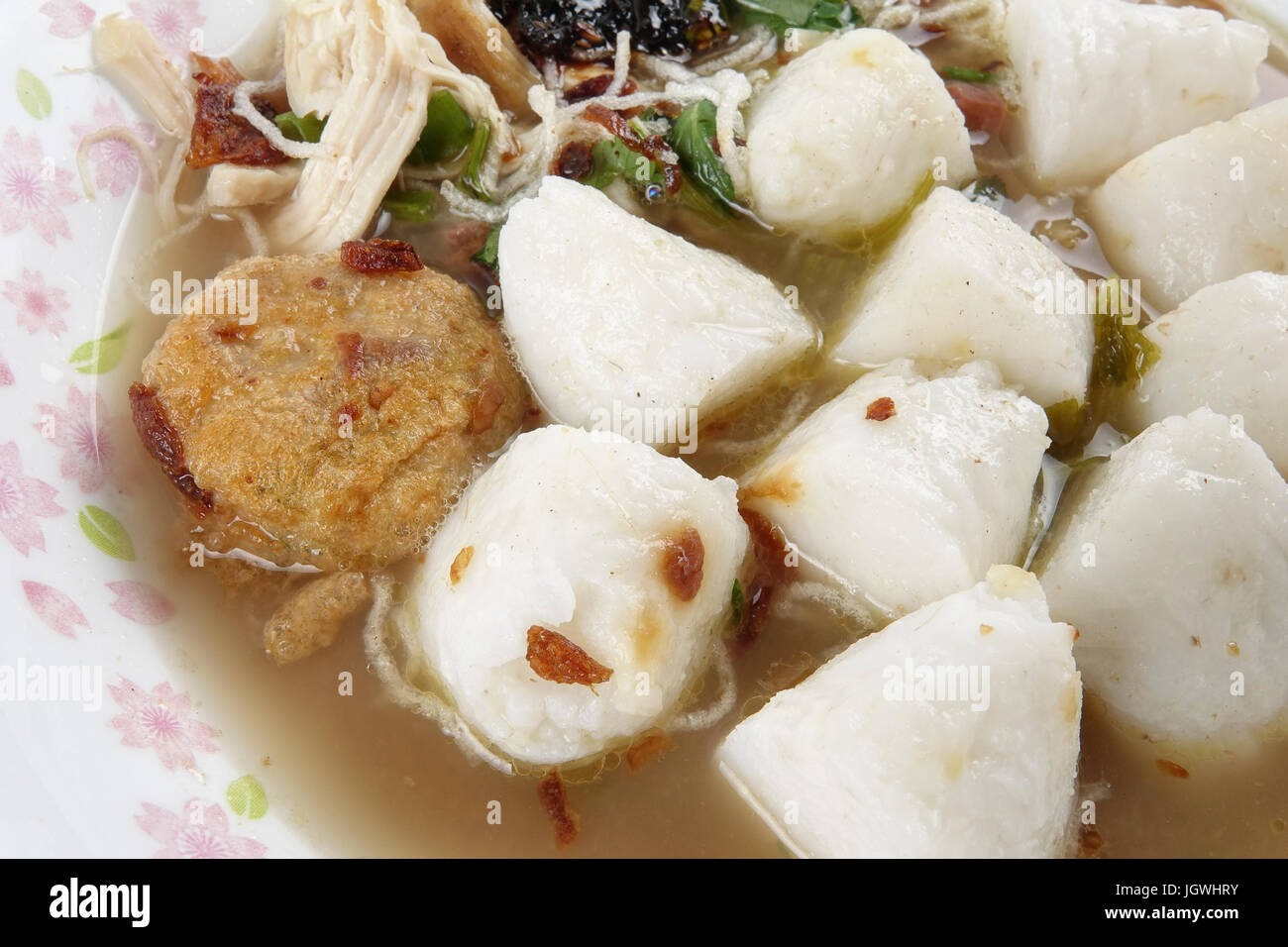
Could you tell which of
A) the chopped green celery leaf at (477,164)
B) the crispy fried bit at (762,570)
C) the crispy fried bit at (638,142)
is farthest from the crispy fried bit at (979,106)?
the crispy fried bit at (762,570)

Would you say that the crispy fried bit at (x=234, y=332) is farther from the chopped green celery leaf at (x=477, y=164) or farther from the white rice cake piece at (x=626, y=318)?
the chopped green celery leaf at (x=477, y=164)

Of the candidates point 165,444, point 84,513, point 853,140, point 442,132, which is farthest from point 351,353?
point 853,140

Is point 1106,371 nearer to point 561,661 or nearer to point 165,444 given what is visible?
point 561,661

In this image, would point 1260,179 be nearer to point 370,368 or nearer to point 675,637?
point 675,637

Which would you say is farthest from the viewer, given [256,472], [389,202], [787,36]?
[787,36]
